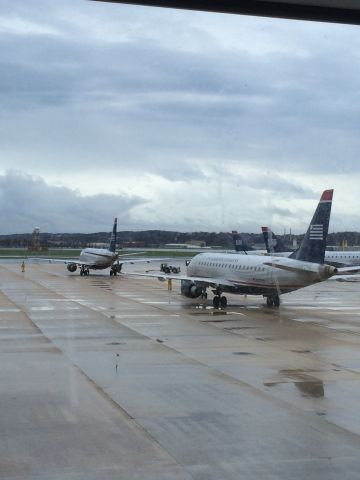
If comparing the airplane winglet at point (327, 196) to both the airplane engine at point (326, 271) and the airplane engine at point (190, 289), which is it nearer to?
the airplane engine at point (326, 271)

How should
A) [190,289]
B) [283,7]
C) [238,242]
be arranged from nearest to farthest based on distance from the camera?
[283,7], [190,289], [238,242]

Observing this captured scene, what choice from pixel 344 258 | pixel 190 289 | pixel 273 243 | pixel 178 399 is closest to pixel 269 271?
pixel 190 289

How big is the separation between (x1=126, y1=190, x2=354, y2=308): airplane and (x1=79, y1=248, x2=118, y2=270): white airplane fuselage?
29876mm

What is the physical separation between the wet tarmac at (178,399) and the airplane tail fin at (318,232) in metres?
4.72

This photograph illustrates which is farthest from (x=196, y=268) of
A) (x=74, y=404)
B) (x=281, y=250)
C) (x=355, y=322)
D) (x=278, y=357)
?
(x=74, y=404)

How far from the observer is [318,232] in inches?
1289

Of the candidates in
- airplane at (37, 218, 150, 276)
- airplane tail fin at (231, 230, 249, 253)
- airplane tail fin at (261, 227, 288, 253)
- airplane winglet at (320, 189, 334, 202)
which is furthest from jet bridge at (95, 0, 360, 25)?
airplane at (37, 218, 150, 276)

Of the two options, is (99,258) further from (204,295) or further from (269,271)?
(269,271)

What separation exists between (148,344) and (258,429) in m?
10.6

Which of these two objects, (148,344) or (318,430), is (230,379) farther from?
(148,344)

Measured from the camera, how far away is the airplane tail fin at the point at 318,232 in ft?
107

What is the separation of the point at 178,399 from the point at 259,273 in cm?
2234

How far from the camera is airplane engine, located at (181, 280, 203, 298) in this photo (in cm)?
3997

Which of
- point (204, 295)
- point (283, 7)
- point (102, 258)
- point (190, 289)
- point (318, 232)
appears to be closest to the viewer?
point (283, 7)
